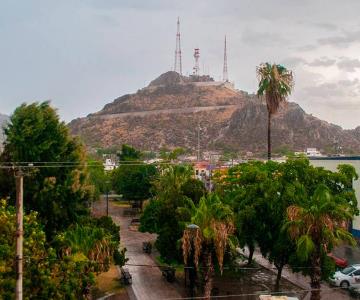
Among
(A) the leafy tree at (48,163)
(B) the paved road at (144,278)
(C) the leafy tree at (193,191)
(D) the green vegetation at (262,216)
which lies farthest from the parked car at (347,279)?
(A) the leafy tree at (48,163)

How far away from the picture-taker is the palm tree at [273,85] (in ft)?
128

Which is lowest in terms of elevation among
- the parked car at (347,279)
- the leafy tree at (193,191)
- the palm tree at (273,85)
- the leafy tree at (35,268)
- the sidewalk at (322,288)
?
the sidewalk at (322,288)

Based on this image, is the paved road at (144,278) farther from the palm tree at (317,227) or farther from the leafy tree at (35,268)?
the palm tree at (317,227)

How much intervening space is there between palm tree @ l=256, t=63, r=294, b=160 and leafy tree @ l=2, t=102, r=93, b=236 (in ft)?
55.4

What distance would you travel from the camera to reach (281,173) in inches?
1139

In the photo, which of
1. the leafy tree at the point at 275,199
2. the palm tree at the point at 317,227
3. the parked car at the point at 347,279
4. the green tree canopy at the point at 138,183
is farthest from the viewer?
the green tree canopy at the point at 138,183

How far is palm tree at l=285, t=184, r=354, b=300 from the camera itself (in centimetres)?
2027

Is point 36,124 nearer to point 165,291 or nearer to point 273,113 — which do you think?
point 165,291

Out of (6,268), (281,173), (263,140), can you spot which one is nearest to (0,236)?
(6,268)

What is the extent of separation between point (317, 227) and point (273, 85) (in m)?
20.3

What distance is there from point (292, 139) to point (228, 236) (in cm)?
15527

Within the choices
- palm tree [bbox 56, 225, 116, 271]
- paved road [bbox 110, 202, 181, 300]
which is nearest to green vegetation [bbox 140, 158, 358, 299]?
paved road [bbox 110, 202, 181, 300]

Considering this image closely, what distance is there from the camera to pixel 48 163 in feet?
91.1

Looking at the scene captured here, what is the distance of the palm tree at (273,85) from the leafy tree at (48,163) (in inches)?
665
